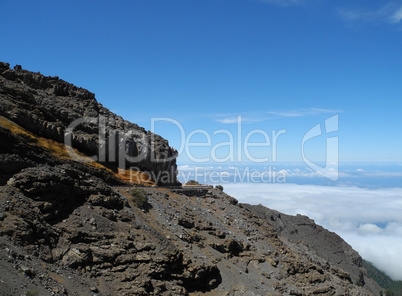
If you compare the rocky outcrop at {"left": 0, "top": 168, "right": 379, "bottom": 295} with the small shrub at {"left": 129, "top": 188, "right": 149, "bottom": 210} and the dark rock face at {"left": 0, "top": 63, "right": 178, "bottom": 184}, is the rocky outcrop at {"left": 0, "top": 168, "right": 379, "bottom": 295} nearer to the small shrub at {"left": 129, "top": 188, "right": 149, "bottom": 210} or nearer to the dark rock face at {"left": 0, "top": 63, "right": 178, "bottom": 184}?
the small shrub at {"left": 129, "top": 188, "right": 149, "bottom": 210}

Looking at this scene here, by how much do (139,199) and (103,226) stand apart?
7.33 metres

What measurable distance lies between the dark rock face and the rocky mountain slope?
13 centimetres

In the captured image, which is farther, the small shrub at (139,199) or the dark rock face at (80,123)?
the small shrub at (139,199)

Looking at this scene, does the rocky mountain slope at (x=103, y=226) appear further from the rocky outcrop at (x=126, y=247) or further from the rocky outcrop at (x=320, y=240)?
the rocky outcrop at (x=320, y=240)

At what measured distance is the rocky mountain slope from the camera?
16.0 m

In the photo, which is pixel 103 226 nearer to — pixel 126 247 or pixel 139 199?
pixel 126 247

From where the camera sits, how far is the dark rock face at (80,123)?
26266 mm

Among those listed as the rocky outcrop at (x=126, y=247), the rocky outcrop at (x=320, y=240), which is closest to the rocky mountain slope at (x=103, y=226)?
the rocky outcrop at (x=126, y=247)

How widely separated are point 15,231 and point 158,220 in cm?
1307

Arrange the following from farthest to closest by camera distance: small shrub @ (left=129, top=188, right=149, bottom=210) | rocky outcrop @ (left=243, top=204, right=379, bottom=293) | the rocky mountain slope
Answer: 1. rocky outcrop @ (left=243, top=204, right=379, bottom=293)
2. small shrub @ (left=129, top=188, right=149, bottom=210)
3. the rocky mountain slope

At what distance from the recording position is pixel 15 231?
15.3 meters

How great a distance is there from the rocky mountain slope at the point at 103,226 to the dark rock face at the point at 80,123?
0.41 ft

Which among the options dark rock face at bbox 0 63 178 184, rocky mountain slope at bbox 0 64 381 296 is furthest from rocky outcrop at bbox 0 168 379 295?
dark rock face at bbox 0 63 178 184

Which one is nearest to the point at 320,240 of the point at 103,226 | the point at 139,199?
the point at 139,199
